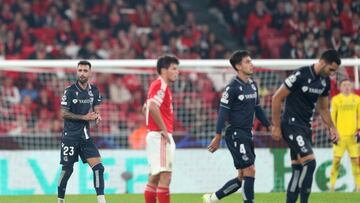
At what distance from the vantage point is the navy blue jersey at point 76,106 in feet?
42.1

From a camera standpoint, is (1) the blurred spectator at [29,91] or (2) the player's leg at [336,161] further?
(1) the blurred spectator at [29,91]

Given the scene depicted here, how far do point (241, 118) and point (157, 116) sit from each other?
1.31 m

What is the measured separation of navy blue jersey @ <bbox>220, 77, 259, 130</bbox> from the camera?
1180cm

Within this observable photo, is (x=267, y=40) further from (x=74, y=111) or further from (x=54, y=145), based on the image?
(x=74, y=111)

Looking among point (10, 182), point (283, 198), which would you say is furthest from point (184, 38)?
point (283, 198)

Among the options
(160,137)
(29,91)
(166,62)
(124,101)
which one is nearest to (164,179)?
(160,137)

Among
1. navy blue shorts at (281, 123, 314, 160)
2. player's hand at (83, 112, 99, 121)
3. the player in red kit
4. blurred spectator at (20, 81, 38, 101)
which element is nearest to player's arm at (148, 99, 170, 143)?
the player in red kit

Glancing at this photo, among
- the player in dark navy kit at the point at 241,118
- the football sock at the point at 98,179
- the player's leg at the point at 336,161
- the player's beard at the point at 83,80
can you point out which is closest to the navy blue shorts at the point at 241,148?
the player in dark navy kit at the point at 241,118

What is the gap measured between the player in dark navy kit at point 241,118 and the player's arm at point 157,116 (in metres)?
0.78

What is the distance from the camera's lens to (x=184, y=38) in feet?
74.7

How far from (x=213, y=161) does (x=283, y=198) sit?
9.38ft

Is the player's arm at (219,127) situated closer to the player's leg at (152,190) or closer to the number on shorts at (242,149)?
the number on shorts at (242,149)

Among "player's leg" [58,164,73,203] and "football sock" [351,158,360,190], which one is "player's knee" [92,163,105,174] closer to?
"player's leg" [58,164,73,203]

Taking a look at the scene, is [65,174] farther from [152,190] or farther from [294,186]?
[294,186]
